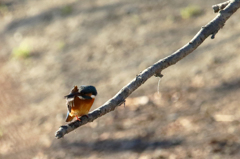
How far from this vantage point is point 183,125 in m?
5.78

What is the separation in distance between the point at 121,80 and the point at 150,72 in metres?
4.87

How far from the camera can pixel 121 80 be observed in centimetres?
743

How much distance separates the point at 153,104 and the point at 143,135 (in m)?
0.88

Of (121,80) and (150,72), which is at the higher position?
(121,80)

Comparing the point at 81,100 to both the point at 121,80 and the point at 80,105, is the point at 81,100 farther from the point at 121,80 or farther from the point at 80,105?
the point at 121,80

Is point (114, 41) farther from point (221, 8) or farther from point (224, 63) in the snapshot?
point (221, 8)

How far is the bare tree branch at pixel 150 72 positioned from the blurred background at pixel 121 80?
2.83m

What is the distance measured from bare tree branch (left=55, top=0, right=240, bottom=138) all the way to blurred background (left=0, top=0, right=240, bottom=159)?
2.83 metres

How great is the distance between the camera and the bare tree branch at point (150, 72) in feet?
Result: 8.03

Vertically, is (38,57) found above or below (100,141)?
above

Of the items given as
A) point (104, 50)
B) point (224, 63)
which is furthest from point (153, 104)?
point (104, 50)

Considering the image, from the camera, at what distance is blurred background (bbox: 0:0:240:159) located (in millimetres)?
5672

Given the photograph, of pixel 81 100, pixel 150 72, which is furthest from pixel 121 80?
pixel 150 72

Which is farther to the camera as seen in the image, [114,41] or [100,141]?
[114,41]
